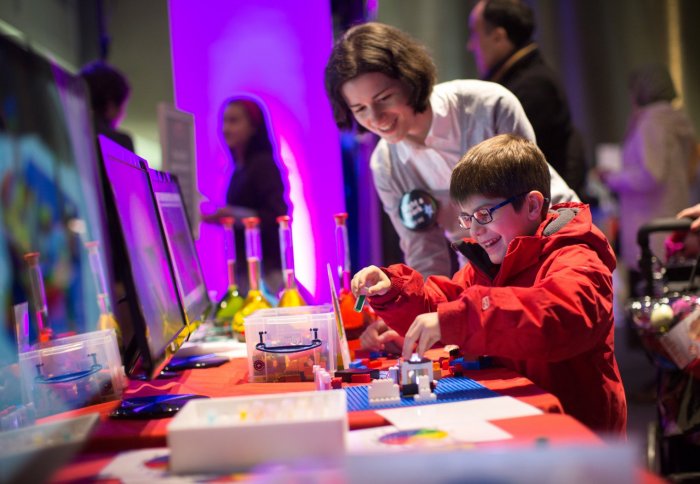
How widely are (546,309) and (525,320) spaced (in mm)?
43

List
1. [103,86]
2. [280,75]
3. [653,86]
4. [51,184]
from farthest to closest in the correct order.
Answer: [51,184] → [653,86] → [103,86] → [280,75]

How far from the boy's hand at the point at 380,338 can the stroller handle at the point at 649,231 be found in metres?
1.13

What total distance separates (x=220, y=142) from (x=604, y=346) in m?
2.31

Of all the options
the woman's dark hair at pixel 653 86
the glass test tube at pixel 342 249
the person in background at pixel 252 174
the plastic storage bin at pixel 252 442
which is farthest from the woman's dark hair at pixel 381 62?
the woman's dark hair at pixel 653 86

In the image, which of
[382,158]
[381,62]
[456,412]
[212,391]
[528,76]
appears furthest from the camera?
[528,76]

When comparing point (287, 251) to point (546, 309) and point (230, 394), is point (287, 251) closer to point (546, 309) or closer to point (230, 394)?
point (230, 394)

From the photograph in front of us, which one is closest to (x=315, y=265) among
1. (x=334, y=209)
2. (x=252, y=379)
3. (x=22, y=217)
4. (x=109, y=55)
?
(x=334, y=209)

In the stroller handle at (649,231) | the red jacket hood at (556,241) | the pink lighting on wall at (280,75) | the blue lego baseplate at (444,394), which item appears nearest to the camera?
the blue lego baseplate at (444,394)

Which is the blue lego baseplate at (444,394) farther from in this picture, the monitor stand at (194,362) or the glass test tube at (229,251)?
the glass test tube at (229,251)

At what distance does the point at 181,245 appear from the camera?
213cm

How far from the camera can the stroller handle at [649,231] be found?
2.56 metres

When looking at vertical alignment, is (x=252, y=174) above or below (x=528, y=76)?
below

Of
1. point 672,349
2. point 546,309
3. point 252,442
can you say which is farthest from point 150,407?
point 672,349

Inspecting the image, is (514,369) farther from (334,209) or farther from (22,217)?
(22,217)
